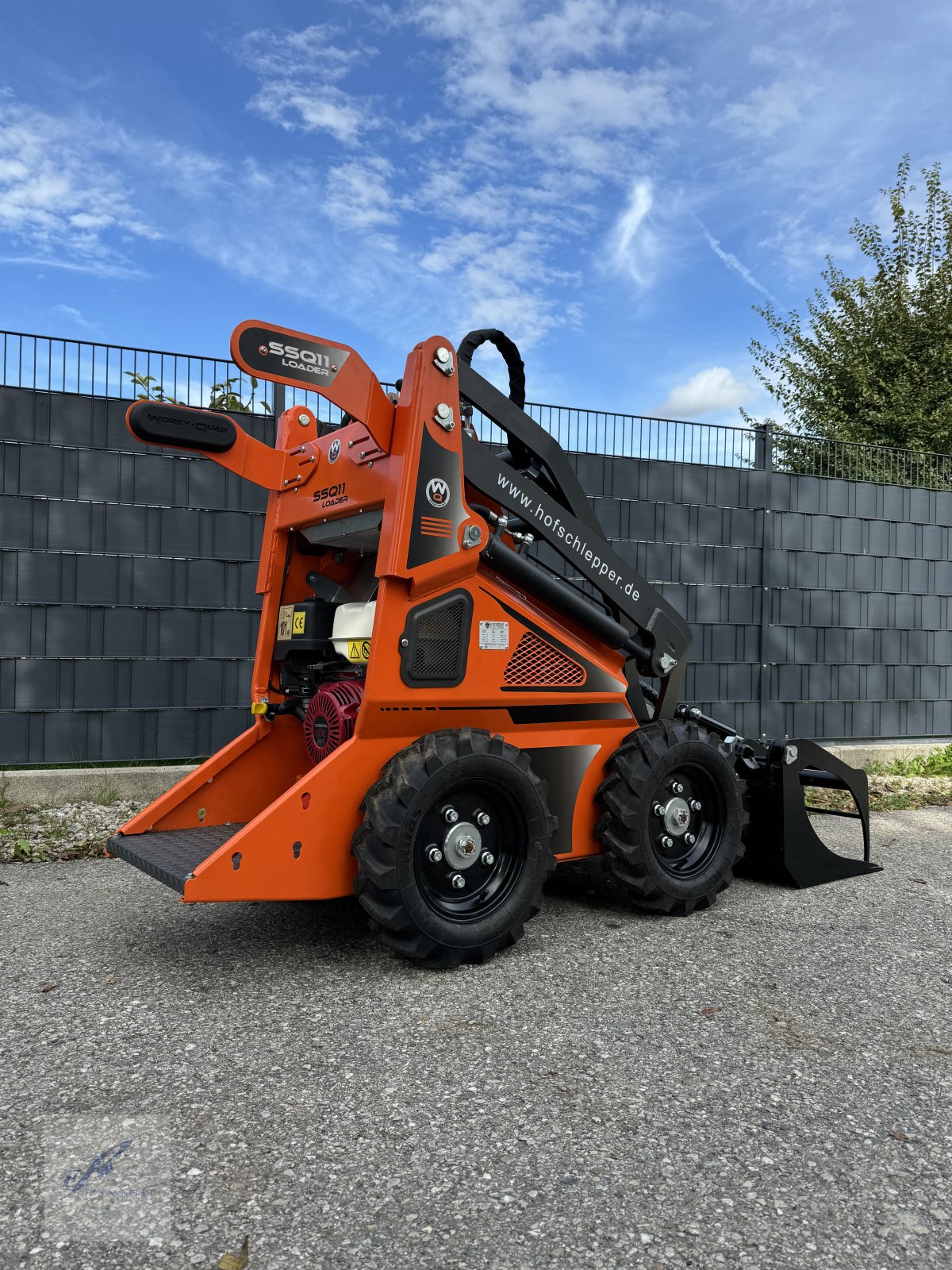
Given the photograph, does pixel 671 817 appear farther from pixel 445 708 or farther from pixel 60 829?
pixel 60 829

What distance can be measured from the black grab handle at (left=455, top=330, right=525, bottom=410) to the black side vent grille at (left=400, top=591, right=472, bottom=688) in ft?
3.81

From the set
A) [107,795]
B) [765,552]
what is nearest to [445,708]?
[107,795]

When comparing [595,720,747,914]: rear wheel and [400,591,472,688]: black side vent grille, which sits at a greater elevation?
[400,591,472,688]: black side vent grille

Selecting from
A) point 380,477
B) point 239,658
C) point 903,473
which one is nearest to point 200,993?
point 380,477

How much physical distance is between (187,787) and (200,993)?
47.8 inches

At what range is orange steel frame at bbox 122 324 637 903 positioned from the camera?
3709mm

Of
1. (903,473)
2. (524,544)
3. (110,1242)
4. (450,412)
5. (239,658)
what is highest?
(903,473)

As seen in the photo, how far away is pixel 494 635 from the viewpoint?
429 centimetres

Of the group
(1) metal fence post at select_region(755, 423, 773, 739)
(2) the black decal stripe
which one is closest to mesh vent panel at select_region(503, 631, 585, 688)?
(2) the black decal stripe

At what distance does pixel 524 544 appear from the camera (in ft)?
15.4

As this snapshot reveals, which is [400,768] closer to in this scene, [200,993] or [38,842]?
[200,993]

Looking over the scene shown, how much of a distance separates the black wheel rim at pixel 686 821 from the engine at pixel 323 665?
1520mm

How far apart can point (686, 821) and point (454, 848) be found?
1409 millimetres

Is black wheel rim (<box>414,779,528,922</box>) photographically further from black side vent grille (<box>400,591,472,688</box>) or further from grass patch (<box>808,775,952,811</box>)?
grass patch (<box>808,775,952,811</box>)
